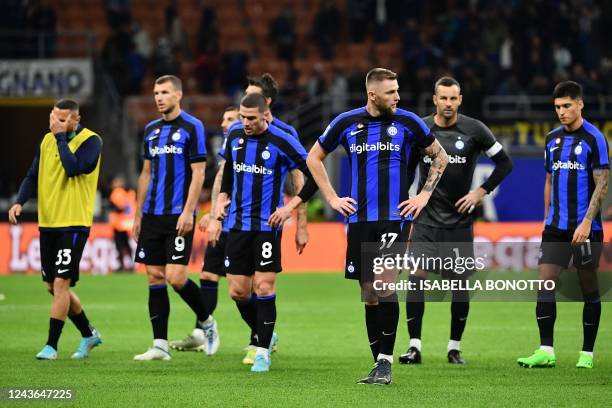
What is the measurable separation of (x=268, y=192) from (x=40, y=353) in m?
2.41

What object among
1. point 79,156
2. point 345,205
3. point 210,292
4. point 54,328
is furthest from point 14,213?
point 345,205

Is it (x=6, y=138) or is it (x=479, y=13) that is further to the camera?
(x=6, y=138)

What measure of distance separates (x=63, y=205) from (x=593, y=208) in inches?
172

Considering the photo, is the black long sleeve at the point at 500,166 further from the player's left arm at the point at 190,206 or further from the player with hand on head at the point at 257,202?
the player's left arm at the point at 190,206

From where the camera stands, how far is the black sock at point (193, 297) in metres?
10.1

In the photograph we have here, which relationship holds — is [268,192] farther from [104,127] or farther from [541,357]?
[104,127]

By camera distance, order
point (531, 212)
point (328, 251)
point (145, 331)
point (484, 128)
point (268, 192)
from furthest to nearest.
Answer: point (531, 212), point (328, 251), point (145, 331), point (484, 128), point (268, 192)

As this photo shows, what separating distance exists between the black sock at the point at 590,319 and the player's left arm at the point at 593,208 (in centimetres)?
55

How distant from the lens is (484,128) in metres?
9.95

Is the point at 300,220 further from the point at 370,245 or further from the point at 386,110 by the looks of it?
the point at 386,110

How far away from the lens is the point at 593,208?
9227mm

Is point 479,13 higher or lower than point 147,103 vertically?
higher

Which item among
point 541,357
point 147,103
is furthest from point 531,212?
point 541,357

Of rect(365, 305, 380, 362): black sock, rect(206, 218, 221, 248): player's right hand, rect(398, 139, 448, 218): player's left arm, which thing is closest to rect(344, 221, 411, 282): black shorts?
rect(398, 139, 448, 218): player's left arm
